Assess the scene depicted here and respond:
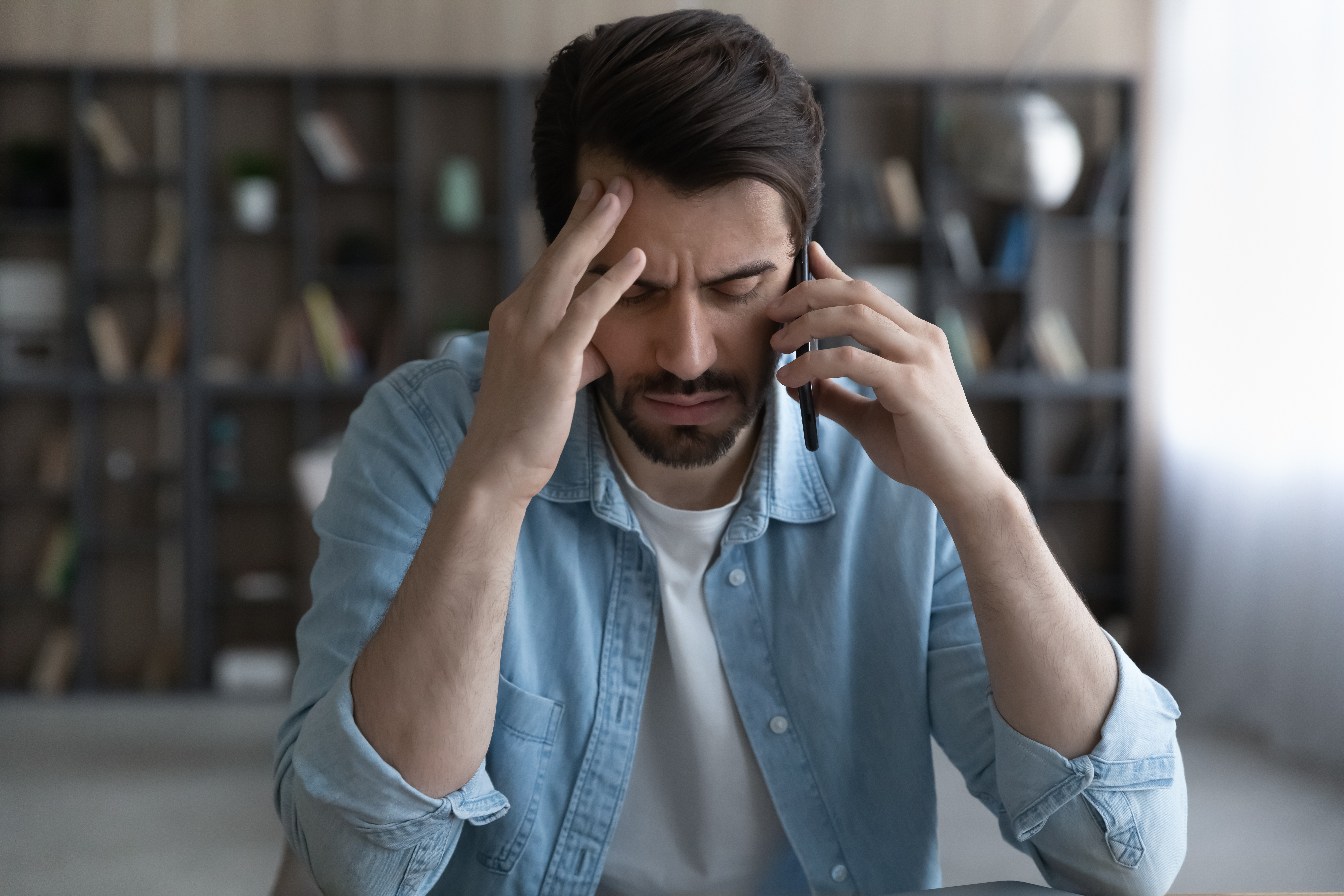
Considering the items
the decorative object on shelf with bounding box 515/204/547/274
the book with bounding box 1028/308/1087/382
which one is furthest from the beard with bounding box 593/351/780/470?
the book with bounding box 1028/308/1087/382

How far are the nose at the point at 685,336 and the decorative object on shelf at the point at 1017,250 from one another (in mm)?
3768

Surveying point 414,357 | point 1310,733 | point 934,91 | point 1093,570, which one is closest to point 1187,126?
point 934,91

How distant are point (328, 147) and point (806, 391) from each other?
12.4ft

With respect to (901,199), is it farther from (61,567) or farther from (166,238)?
(61,567)

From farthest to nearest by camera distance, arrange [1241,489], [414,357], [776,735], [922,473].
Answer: [414,357], [1241,489], [776,735], [922,473]

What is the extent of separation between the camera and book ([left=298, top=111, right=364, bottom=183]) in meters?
4.35

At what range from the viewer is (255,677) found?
4.31m

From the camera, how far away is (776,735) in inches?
46.5

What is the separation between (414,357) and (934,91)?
252cm

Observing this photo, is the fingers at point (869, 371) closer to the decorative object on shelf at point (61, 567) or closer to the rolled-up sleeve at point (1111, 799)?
the rolled-up sleeve at point (1111, 799)

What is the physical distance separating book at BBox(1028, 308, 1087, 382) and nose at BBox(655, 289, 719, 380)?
3808 millimetres

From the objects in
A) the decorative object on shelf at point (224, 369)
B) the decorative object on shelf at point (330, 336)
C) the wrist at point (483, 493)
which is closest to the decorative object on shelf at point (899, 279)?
the decorative object on shelf at point (330, 336)

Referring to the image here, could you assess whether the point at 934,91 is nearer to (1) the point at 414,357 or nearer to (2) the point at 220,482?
(1) the point at 414,357

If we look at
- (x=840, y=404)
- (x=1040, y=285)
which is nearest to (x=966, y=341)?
(x=1040, y=285)
